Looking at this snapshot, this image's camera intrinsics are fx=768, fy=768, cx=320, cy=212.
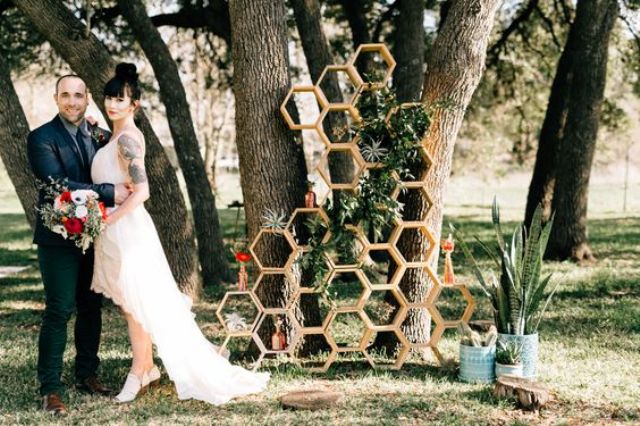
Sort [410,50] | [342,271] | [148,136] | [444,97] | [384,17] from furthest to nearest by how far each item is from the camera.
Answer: [384,17] → [410,50] → [148,136] → [444,97] → [342,271]

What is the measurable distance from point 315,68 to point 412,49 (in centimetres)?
126

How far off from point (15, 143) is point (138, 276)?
3.19 m

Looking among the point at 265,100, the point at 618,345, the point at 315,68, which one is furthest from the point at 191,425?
the point at 315,68

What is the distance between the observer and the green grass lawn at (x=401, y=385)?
4.36 m

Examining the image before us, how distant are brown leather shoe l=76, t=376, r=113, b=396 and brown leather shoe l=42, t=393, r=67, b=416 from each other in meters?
0.34

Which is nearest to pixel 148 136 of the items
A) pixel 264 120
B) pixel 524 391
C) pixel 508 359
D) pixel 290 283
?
pixel 264 120

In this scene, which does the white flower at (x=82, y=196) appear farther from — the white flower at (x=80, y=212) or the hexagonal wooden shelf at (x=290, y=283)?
the hexagonal wooden shelf at (x=290, y=283)

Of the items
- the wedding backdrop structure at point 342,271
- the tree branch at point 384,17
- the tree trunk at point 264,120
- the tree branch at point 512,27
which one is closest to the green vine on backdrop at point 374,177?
the wedding backdrop structure at point 342,271

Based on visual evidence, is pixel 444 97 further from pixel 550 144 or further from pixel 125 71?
pixel 550 144

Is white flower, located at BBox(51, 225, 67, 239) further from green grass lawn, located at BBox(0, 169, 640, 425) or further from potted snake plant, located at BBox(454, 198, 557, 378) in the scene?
potted snake plant, located at BBox(454, 198, 557, 378)

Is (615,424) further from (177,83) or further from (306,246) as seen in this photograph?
(177,83)

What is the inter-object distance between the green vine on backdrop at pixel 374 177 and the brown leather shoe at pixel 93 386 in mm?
1497

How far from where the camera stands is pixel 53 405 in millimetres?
4457

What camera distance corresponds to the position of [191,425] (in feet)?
13.9
